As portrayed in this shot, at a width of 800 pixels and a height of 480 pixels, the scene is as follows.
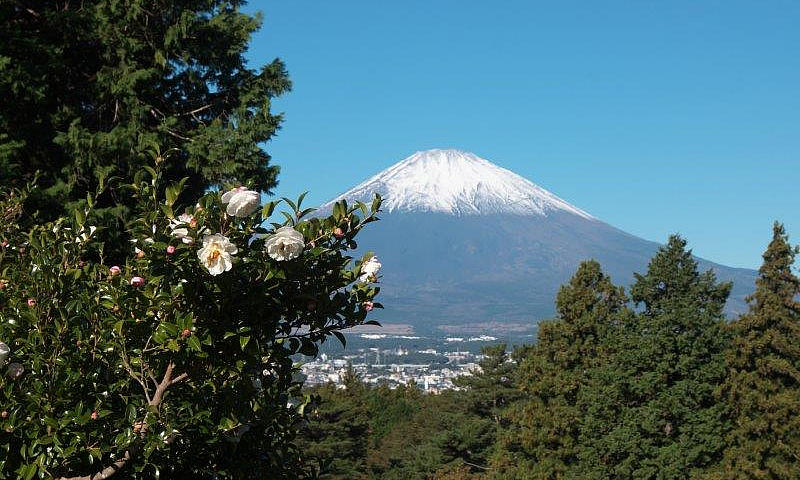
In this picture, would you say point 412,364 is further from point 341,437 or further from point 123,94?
point 123,94

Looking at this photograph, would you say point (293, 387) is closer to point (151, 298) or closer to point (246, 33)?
point (151, 298)

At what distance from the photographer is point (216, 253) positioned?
9.90 ft

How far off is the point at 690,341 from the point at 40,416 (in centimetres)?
2044

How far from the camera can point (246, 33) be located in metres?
12.3

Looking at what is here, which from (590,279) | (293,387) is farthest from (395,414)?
(293,387)

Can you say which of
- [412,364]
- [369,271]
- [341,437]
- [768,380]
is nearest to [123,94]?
[369,271]

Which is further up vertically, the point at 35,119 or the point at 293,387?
the point at 35,119

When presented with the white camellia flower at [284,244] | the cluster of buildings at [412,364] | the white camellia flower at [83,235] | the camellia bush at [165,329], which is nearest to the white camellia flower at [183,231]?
the camellia bush at [165,329]

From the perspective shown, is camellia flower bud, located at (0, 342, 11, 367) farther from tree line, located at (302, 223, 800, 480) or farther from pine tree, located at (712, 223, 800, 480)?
pine tree, located at (712, 223, 800, 480)

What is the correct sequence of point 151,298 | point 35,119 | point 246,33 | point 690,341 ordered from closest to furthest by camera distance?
point 151,298, point 35,119, point 246,33, point 690,341

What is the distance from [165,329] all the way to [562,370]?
2156 centimetres

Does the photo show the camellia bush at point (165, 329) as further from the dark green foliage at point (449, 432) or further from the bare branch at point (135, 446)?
the dark green foliage at point (449, 432)

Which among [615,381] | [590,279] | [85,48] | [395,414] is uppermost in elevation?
[85,48]

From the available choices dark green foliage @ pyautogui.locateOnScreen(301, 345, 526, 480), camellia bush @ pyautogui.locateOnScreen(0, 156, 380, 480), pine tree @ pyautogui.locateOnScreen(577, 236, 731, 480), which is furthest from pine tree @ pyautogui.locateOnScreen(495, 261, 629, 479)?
camellia bush @ pyautogui.locateOnScreen(0, 156, 380, 480)
